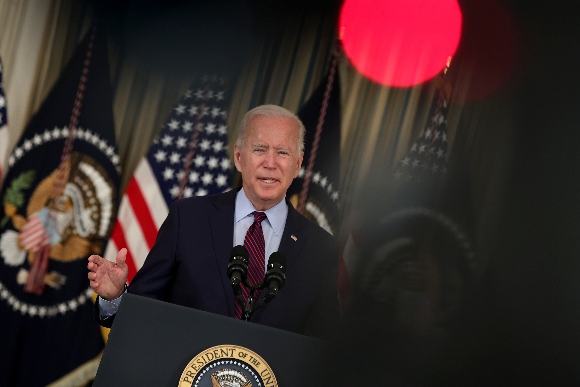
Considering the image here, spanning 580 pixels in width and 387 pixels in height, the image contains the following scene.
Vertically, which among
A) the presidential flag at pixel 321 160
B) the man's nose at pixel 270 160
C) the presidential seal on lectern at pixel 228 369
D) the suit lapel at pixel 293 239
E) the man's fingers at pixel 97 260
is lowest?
the presidential seal on lectern at pixel 228 369

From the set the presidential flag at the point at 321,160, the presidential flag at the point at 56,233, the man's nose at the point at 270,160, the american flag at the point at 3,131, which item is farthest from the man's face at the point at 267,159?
the american flag at the point at 3,131

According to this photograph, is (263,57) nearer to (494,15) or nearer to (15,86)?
(15,86)

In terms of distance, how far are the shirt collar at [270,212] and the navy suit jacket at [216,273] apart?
0.12ft

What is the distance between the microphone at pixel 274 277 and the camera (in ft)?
4.96

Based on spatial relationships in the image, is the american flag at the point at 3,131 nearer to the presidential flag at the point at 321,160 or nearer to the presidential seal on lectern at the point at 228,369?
the presidential flag at the point at 321,160

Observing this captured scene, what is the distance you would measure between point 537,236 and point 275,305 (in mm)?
1319

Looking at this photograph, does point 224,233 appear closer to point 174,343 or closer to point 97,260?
point 97,260

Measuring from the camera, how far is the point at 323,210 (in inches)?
Result: 151

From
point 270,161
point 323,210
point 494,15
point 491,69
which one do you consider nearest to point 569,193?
point 491,69

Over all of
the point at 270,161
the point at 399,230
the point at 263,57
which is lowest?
the point at 399,230

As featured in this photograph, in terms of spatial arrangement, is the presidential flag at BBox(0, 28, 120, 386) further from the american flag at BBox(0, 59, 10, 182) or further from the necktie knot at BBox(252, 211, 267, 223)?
the necktie knot at BBox(252, 211, 267, 223)

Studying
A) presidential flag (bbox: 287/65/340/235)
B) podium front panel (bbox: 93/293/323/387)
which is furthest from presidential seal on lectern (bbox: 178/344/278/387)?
presidential flag (bbox: 287/65/340/235)

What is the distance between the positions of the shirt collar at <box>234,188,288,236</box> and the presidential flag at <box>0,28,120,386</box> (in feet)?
6.55

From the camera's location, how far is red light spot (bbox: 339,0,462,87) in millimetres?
3961
